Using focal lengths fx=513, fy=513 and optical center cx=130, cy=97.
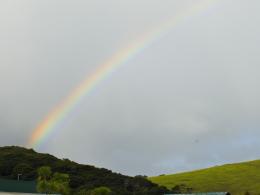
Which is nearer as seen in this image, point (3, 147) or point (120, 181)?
point (120, 181)

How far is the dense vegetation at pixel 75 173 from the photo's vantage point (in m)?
134

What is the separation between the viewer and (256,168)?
19838 centimetres

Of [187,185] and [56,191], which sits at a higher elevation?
[187,185]

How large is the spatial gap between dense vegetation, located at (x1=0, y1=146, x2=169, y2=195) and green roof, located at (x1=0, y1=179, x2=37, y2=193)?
20338 mm

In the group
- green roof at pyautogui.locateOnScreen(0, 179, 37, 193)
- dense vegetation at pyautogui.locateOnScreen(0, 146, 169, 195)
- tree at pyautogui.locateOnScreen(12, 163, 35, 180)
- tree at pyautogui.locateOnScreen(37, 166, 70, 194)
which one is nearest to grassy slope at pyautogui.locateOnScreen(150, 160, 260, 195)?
dense vegetation at pyautogui.locateOnScreen(0, 146, 169, 195)

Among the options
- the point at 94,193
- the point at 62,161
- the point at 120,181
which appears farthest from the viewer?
the point at 62,161

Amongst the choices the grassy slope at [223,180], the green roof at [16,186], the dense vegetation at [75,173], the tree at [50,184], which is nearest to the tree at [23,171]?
the dense vegetation at [75,173]

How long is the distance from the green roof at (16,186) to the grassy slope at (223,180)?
236 ft

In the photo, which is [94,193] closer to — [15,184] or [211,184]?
[15,184]

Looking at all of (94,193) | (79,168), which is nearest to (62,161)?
(79,168)

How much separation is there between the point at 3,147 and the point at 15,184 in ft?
278

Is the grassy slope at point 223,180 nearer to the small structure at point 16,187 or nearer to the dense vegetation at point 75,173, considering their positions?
the dense vegetation at point 75,173

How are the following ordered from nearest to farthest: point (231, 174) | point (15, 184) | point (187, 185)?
point (15, 184) → point (187, 185) → point (231, 174)

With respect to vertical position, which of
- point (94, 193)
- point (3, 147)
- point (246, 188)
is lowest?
point (94, 193)
